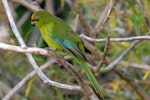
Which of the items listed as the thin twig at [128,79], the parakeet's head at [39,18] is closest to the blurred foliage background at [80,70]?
the thin twig at [128,79]

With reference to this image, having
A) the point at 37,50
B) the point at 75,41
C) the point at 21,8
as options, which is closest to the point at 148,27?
the point at 75,41

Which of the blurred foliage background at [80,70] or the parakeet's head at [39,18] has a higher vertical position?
the parakeet's head at [39,18]

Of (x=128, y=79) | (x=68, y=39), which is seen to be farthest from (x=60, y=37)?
(x=128, y=79)

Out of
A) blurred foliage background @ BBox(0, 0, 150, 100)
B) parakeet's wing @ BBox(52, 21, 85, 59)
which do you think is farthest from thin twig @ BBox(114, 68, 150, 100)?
parakeet's wing @ BBox(52, 21, 85, 59)

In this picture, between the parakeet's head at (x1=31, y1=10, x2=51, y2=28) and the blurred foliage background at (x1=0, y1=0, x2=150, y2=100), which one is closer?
the parakeet's head at (x1=31, y1=10, x2=51, y2=28)

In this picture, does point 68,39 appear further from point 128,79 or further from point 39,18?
point 128,79

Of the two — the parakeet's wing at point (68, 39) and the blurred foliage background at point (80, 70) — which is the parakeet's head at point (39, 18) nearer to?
the parakeet's wing at point (68, 39)

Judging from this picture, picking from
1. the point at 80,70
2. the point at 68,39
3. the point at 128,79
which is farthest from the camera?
the point at 80,70

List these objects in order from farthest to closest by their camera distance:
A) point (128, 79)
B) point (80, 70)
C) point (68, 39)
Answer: point (80, 70) < point (128, 79) < point (68, 39)

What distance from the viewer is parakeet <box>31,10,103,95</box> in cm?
143

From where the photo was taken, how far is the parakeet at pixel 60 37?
1.43 meters

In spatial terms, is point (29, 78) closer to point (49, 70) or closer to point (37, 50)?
point (49, 70)

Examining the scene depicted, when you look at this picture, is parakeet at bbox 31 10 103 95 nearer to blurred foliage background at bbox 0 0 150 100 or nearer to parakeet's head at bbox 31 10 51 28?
parakeet's head at bbox 31 10 51 28

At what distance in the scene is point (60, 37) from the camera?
1.45 m
